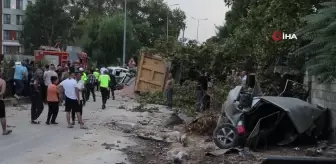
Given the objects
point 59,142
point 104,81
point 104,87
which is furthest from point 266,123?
point 104,81

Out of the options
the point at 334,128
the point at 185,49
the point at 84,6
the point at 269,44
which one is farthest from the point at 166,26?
the point at 334,128

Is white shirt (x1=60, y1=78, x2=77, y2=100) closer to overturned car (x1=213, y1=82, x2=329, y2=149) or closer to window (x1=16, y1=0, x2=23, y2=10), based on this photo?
overturned car (x1=213, y1=82, x2=329, y2=149)

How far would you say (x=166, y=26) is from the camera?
8206 cm

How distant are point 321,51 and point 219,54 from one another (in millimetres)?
17422

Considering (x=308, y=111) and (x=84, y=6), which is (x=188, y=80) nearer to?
(x=308, y=111)

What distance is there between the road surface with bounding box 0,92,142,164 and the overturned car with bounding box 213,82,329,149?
88.2 inches

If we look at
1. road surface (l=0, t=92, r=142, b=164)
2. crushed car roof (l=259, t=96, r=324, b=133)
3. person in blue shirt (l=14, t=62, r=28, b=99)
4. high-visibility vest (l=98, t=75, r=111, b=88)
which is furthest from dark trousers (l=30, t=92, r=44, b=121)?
crushed car roof (l=259, t=96, r=324, b=133)

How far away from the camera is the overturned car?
998 cm

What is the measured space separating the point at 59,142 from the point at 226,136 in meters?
3.76

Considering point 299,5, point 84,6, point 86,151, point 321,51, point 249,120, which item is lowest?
point 86,151

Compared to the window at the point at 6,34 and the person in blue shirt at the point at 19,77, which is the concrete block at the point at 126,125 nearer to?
the person in blue shirt at the point at 19,77

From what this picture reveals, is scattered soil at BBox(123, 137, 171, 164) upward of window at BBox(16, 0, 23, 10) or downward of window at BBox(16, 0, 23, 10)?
downward

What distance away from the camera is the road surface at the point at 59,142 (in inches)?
376

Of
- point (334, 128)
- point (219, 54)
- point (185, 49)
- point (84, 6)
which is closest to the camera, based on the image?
point (334, 128)
